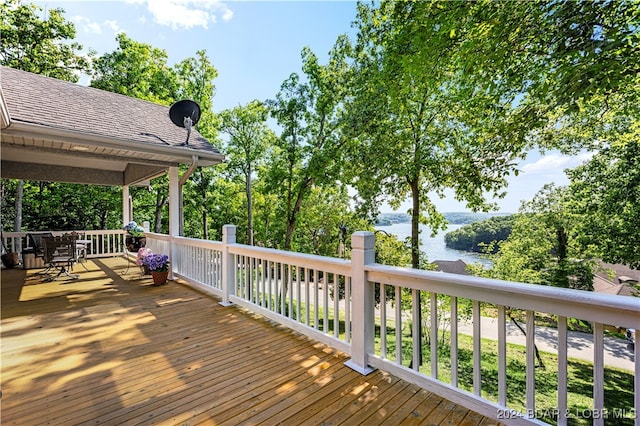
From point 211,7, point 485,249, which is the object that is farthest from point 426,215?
point 211,7

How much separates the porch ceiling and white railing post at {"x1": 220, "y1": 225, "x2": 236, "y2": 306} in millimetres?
2250

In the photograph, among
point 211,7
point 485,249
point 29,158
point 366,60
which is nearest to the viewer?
point 29,158

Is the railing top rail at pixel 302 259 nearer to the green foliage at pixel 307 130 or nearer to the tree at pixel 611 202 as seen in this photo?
the tree at pixel 611 202

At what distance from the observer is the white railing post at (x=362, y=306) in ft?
8.54

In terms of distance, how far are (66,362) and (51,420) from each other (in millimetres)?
977

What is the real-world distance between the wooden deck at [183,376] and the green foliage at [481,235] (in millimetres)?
12949

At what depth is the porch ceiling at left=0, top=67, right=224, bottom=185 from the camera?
14.9 ft

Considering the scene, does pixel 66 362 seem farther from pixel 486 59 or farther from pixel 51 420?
pixel 486 59

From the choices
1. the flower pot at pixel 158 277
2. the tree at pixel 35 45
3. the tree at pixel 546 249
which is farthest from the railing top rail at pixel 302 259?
the tree at pixel 35 45

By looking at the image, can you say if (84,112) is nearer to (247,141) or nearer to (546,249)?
(247,141)

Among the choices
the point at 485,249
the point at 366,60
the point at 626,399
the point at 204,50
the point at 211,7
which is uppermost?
the point at 204,50

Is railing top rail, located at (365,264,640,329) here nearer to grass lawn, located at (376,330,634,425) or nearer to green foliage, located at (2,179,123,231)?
grass lawn, located at (376,330,634,425)

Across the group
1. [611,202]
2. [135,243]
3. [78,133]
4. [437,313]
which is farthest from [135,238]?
[611,202]

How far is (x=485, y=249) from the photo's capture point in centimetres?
1442
